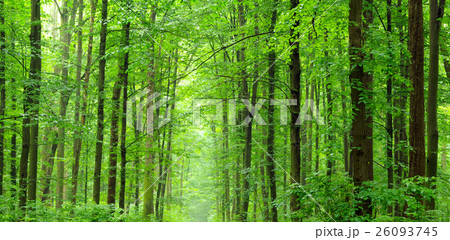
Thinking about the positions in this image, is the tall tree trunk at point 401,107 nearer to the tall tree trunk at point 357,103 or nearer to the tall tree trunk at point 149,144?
the tall tree trunk at point 357,103

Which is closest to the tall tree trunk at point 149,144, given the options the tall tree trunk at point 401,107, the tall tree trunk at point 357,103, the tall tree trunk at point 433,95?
the tall tree trunk at point 357,103

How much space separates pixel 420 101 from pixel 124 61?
7916 millimetres

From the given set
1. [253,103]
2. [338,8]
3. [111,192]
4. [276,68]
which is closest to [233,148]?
[253,103]

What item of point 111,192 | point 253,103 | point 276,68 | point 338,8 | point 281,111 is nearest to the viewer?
point 338,8

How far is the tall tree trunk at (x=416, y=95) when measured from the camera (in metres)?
6.89

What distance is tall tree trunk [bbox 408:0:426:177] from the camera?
6.89 metres

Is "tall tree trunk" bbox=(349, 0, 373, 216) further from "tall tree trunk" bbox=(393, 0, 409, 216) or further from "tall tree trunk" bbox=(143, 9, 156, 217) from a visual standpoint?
"tall tree trunk" bbox=(143, 9, 156, 217)

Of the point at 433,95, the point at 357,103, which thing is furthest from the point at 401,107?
the point at 357,103

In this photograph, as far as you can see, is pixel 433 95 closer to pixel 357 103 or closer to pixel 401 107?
pixel 357 103

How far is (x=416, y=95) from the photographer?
7.05m

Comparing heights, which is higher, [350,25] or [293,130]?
[350,25]
